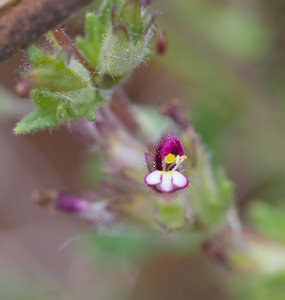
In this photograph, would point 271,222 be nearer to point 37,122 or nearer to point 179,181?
point 179,181

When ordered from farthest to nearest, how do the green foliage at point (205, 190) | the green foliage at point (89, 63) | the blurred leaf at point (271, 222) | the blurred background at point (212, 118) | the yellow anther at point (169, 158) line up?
1. the blurred background at point (212, 118)
2. the blurred leaf at point (271, 222)
3. the green foliage at point (205, 190)
4. the yellow anther at point (169, 158)
5. the green foliage at point (89, 63)

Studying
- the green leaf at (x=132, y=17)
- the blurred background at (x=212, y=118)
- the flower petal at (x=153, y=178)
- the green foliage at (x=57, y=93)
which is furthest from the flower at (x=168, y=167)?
the blurred background at (x=212, y=118)

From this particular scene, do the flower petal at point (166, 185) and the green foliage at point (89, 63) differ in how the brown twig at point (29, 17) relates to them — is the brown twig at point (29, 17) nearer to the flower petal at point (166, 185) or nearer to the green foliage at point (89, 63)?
the green foliage at point (89, 63)

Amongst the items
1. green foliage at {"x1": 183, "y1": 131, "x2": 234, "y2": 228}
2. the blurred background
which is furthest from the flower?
the blurred background

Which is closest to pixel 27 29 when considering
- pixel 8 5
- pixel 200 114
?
pixel 8 5

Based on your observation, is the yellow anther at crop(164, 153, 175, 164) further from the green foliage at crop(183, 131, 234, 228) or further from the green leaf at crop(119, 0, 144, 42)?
the green foliage at crop(183, 131, 234, 228)

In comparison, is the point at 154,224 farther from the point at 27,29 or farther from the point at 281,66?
the point at 281,66
